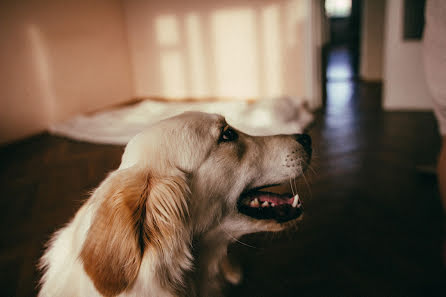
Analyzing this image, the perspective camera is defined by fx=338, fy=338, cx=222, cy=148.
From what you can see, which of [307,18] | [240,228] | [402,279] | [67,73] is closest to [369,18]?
[307,18]

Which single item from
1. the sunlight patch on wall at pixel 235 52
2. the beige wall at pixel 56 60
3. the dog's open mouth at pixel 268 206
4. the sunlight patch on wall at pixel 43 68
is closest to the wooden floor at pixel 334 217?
the dog's open mouth at pixel 268 206

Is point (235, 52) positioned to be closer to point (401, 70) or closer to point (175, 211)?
point (401, 70)

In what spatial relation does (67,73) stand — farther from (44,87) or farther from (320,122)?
(320,122)

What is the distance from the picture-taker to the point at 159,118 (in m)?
3.67

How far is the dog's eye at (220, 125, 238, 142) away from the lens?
3.20 ft

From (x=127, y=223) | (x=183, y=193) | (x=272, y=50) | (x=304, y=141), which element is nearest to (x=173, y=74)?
(x=272, y=50)

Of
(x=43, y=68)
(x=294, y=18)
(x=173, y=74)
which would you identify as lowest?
(x=173, y=74)

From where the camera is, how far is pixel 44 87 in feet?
13.8

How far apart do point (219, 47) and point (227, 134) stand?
433 centimetres

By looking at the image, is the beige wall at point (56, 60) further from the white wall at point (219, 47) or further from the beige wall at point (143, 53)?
the white wall at point (219, 47)

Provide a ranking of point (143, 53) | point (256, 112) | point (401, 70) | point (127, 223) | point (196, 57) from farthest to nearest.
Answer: point (143, 53) < point (196, 57) < point (401, 70) < point (256, 112) < point (127, 223)

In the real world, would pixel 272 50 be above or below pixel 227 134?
above

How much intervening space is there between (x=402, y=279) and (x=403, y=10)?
3346 mm

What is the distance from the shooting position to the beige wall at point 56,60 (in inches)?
149
